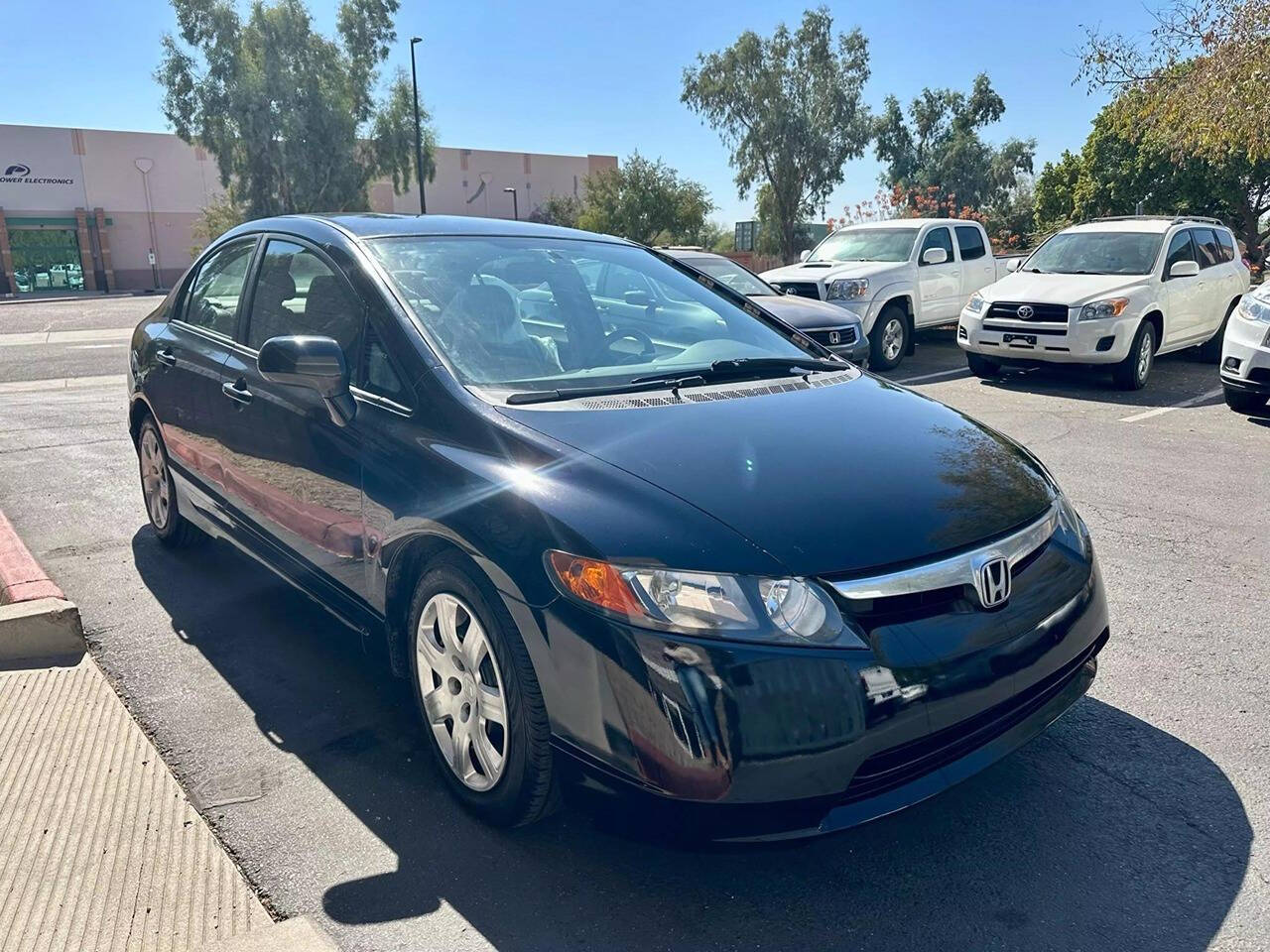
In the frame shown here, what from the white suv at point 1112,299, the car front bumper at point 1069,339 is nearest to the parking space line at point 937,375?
the white suv at point 1112,299

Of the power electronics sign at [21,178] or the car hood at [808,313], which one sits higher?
the power electronics sign at [21,178]

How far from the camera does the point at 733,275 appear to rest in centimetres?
1141

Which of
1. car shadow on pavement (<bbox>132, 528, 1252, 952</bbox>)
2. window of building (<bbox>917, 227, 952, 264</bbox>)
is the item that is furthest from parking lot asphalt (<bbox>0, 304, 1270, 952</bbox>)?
window of building (<bbox>917, 227, 952, 264</bbox>)

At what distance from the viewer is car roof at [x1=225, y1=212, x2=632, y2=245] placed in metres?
3.80

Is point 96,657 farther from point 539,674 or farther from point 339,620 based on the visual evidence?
point 539,674

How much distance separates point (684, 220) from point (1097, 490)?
3700 cm

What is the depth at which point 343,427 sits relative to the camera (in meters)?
3.28

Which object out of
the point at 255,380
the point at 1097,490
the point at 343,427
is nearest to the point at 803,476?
the point at 343,427

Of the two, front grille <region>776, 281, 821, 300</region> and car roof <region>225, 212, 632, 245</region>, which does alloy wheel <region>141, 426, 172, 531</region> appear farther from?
front grille <region>776, 281, 821, 300</region>

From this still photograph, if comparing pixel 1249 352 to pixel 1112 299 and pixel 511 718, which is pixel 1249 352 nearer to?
pixel 1112 299

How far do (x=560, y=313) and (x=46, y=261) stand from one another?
54.1 m

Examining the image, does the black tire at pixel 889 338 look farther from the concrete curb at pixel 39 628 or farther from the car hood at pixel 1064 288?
the concrete curb at pixel 39 628

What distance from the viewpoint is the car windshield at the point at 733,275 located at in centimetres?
1119

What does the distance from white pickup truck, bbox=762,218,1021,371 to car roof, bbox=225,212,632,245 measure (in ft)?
28.5
